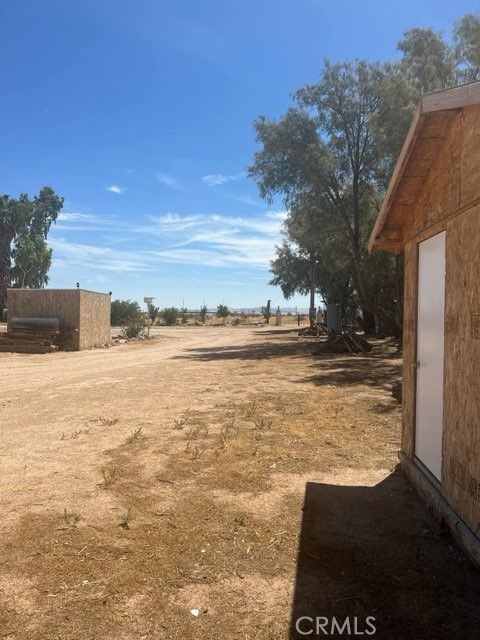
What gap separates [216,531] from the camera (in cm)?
419

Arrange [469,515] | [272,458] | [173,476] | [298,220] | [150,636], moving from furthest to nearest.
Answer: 1. [298,220]
2. [272,458]
3. [173,476]
4. [469,515]
5. [150,636]

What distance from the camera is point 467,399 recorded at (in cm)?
379

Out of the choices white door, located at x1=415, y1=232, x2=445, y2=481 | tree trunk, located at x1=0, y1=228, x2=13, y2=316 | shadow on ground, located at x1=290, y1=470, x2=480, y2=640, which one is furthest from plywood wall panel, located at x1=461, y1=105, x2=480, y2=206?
tree trunk, located at x1=0, y1=228, x2=13, y2=316

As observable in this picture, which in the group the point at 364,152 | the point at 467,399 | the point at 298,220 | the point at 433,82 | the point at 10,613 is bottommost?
the point at 10,613

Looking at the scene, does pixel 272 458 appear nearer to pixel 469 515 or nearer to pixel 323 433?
pixel 323 433

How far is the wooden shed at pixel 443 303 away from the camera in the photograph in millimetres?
3736

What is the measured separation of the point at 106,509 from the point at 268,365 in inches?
493

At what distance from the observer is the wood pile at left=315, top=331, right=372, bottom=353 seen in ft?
70.9

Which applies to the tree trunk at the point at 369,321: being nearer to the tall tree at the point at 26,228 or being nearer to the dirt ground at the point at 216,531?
the dirt ground at the point at 216,531

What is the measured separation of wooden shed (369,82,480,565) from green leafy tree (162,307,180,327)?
51642 millimetres

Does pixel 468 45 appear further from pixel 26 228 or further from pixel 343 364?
pixel 26 228

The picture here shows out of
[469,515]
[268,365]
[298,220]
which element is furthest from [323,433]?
[298,220]

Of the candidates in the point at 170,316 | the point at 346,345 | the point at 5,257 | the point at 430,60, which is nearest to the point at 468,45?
the point at 430,60

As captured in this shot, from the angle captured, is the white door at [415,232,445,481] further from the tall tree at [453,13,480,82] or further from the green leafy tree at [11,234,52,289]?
the green leafy tree at [11,234,52,289]
